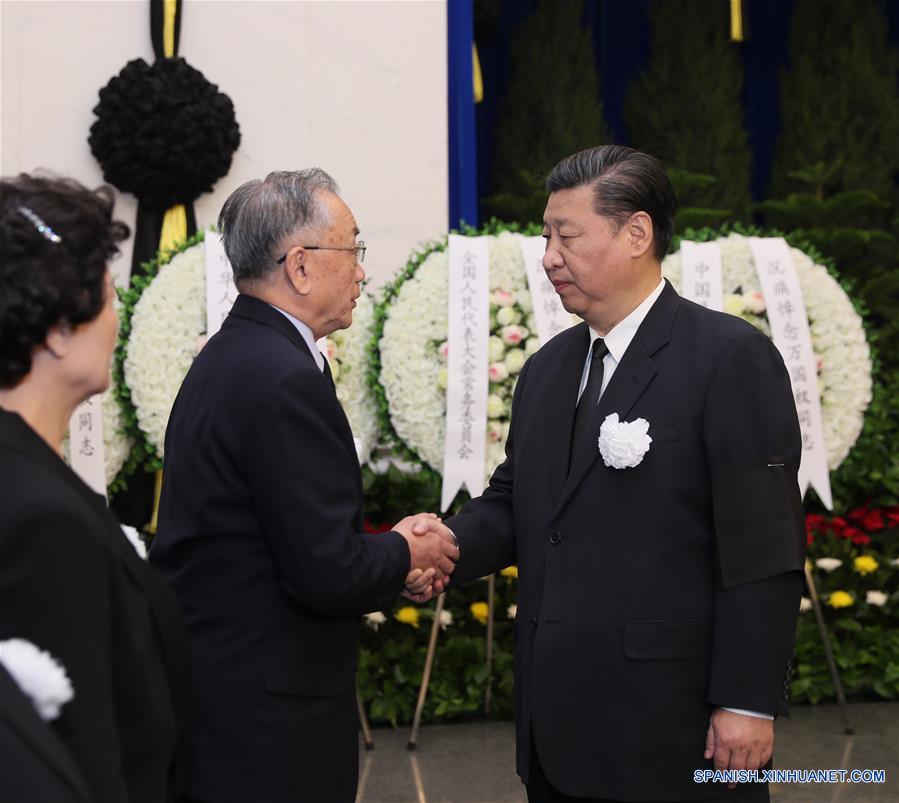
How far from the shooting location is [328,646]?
2104mm

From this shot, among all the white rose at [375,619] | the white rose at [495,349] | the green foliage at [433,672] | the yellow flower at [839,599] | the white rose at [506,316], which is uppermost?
the white rose at [506,316]

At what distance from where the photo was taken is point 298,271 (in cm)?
222

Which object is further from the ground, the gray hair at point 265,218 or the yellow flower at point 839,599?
the gray hair at point 265,218

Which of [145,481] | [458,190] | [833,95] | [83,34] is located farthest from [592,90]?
[145,481]

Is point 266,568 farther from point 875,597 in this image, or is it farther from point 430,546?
point 875,597

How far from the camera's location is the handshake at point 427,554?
2381mm

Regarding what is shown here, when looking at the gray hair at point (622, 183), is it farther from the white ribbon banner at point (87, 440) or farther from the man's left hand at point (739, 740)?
the white ribbon banner at point (87, 440)

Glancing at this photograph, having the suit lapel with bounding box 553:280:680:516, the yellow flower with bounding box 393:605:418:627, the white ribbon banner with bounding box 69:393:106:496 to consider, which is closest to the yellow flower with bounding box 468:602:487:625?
the yellow flower with bounding box 393:605:418:627

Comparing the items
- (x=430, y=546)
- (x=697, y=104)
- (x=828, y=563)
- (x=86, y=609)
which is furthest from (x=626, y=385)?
(x=697, y=104)

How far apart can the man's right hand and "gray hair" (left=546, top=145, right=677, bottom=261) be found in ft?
2.33

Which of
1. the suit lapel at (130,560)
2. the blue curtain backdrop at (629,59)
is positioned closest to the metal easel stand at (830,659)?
the suit lapel at (130,560)

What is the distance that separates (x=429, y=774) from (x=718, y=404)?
7.35 ft

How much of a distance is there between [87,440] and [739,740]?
2.47 metres

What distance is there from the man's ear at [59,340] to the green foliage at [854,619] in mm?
3793
